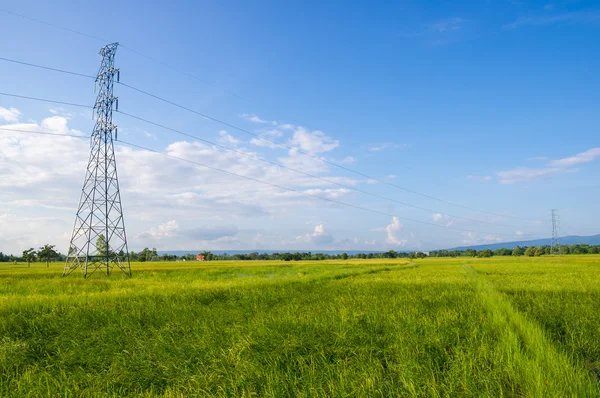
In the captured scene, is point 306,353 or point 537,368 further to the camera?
point 306,353

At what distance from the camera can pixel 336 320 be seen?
8734mm

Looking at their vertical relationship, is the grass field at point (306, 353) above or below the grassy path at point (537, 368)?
below

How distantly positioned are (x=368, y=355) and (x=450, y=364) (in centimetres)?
147

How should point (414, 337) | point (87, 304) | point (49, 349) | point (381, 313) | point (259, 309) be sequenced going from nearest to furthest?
point (414, 337) → point (49, 349) → point (381, 313) → point (259, 309) → point (87, 304)

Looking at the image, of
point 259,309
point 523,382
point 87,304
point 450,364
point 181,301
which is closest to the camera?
point 523,382

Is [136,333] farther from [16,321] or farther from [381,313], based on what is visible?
[381,313]

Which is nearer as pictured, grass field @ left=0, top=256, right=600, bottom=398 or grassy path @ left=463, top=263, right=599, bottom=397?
grassy path @ left=463, top=263, right=599, bottom=397

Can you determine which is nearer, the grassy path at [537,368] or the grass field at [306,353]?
the grassy path at [537,368]

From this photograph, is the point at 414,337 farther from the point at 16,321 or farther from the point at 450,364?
the point at 16,321

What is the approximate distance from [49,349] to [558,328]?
495 inches

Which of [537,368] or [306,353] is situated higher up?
[537,368]

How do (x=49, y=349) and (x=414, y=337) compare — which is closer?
(x=414, y=337)

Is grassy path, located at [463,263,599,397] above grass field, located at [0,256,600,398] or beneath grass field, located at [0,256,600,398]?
above

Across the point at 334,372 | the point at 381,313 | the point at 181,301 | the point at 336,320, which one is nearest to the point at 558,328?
the point at 381,313
